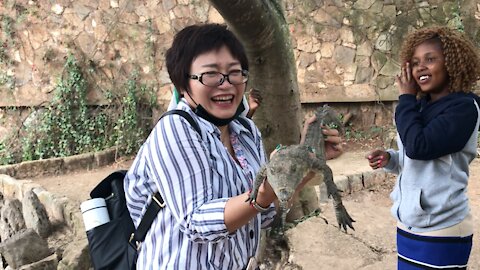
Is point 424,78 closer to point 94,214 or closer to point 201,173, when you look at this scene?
point 201,173

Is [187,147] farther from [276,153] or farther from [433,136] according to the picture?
[433,136]

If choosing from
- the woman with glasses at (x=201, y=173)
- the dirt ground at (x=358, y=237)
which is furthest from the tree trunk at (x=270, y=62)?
the woman with glasses at (x=201, y=173)

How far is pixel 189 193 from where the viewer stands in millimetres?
1235

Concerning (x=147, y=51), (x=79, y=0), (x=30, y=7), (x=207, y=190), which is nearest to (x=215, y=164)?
(x=207, y=190)

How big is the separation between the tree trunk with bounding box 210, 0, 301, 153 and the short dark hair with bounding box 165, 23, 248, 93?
1.02 m

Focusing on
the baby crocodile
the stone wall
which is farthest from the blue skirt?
the stone wall

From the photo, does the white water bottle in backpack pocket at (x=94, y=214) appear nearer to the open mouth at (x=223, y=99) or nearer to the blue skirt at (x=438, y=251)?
the open mouth at (x=223, y=99)

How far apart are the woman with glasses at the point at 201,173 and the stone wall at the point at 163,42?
17.8 feet

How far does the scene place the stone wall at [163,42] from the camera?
251 inches

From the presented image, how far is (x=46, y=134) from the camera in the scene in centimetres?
761

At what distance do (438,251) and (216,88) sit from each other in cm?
106

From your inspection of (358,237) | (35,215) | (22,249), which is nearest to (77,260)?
(22,249)

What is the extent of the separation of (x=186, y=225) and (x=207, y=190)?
0.11 m

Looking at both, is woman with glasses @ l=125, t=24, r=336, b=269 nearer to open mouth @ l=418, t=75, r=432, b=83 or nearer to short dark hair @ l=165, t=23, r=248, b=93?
short dark hair @ l=165, t=23, r=248, b=93
